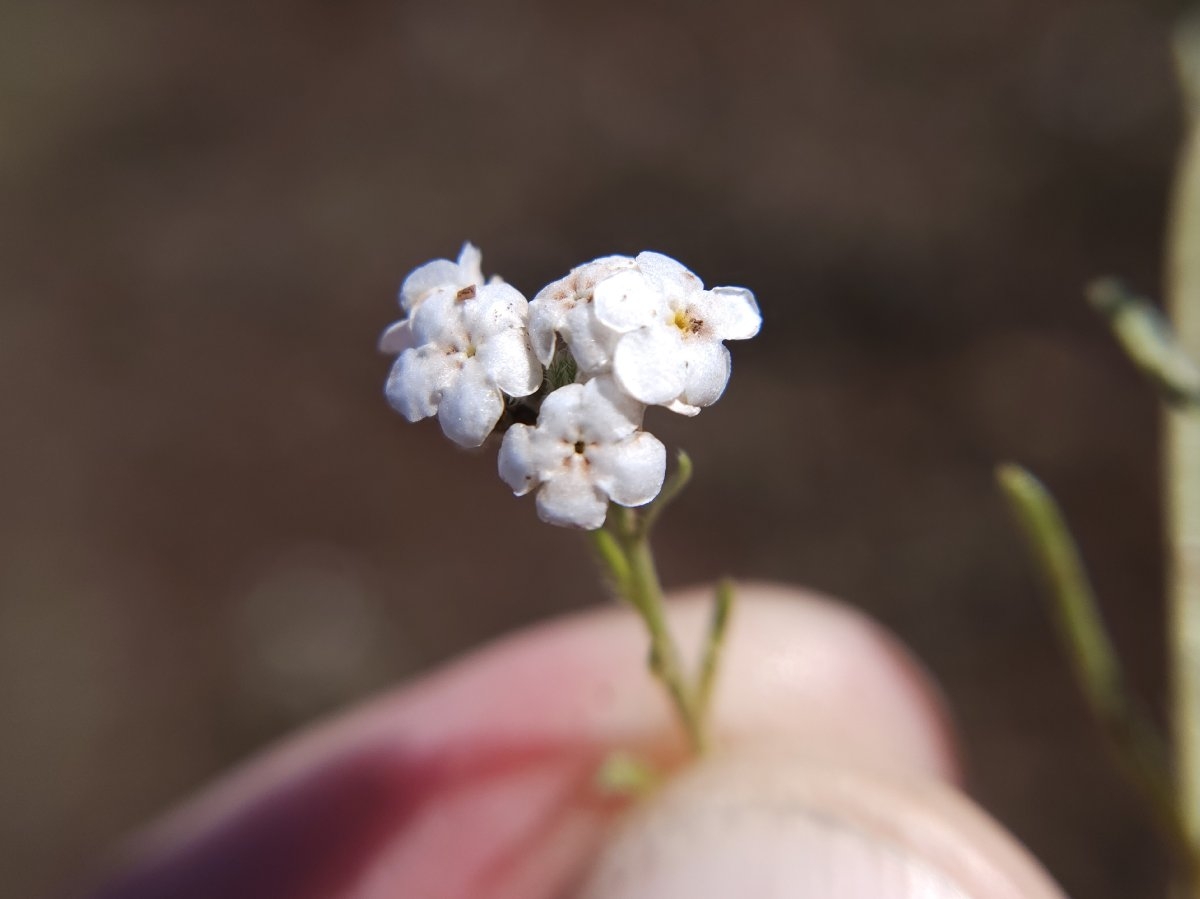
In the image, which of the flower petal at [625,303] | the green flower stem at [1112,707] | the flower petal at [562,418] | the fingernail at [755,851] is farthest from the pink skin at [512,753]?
the flower petal at [625,303]

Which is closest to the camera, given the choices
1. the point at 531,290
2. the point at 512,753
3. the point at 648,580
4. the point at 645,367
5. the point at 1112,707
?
the point at 645,367

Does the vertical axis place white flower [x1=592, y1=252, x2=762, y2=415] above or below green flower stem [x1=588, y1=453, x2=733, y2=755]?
above

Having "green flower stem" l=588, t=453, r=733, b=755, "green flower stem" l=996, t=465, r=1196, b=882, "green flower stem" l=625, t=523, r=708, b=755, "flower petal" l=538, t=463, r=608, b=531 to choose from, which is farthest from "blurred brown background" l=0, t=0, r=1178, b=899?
"flower petal" l=538, t=463, r=608, b=531

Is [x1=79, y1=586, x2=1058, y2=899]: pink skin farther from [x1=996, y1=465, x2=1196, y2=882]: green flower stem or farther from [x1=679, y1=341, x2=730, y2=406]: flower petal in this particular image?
[x1=679, y1=341, x2=730, y2=406]: flower petal

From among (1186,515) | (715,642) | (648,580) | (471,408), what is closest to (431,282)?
(471,408)

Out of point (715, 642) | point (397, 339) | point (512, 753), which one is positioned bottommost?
point (715, 642)

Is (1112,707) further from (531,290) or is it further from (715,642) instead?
(531,290)

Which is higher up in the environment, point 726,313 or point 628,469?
point 726,313
